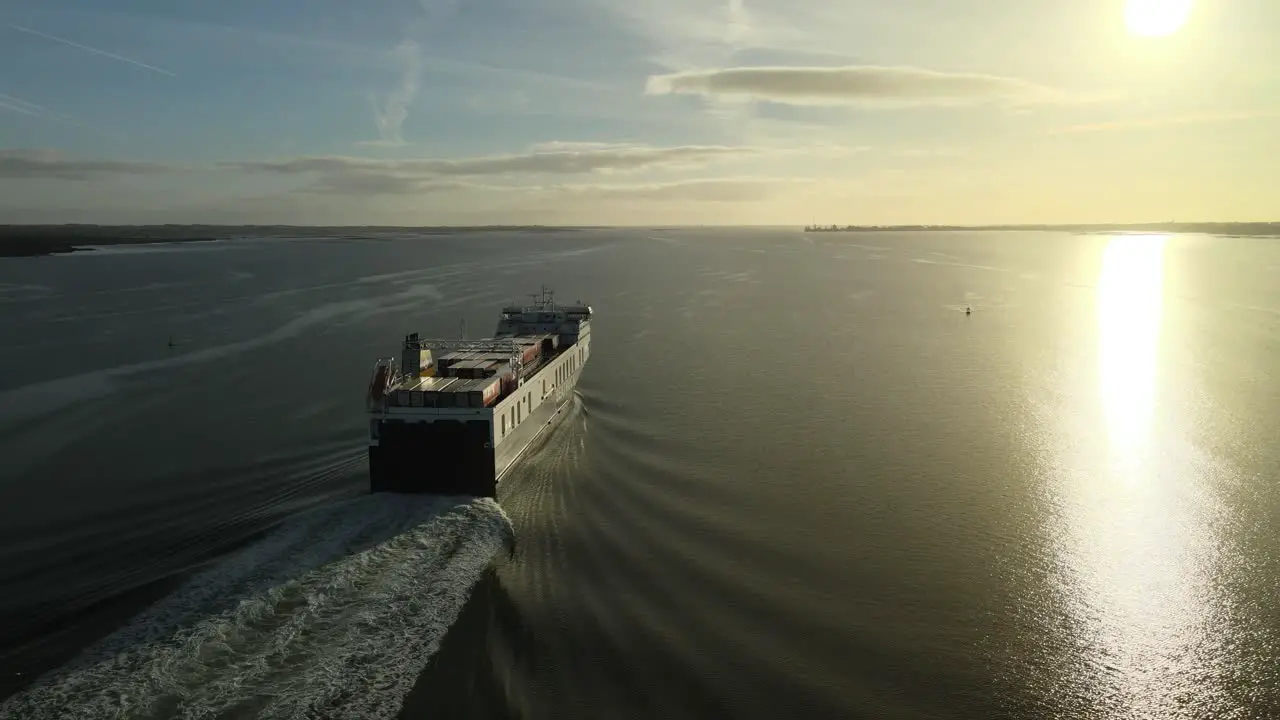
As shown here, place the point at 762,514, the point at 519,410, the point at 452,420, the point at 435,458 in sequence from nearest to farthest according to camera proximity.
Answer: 1. the point at 762,514
2. the point at 435,458
3. the point at 452,420
4. the point at 519,410

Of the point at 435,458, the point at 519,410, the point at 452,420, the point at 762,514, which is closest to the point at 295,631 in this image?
the point at 435,458

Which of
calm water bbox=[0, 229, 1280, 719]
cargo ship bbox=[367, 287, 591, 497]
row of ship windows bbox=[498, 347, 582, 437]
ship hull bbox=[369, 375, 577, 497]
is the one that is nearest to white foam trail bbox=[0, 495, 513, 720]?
calm water bbox=[0, 229, 1280, 719]

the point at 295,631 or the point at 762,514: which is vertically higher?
the point at 295,631

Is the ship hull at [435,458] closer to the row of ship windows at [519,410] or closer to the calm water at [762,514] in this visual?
the calm water at [762,514]

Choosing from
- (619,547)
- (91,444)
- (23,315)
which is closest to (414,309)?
(23,315)

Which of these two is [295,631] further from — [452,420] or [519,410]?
[519,410]

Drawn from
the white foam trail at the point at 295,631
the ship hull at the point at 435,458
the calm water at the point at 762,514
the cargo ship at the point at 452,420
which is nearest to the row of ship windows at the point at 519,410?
the cargo ship at the point at 452,420
